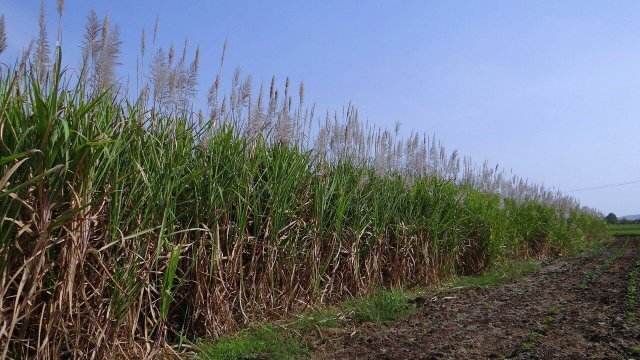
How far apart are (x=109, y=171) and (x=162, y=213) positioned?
1.74 ft

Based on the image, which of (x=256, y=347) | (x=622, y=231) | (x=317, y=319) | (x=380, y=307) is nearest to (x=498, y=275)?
(x=380, y=307)

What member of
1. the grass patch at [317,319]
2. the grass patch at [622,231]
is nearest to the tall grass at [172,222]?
the grass patch at [317,319]

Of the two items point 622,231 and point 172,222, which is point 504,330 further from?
point 622,231

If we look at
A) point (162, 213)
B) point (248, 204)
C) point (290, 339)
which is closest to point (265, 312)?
point (290, 339)

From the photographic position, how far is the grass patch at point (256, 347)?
12.2 ft

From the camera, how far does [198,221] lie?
4.14 m

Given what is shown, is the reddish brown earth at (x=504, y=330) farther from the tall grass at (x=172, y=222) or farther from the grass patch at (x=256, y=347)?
the tall grass at (x=172, y=222)

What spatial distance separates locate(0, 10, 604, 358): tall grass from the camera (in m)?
2.93

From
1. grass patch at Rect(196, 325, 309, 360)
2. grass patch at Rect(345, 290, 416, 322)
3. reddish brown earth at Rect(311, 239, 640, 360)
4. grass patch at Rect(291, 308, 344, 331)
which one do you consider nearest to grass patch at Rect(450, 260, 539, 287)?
reddish brown earth at Rect(311, 239, 640, 360)

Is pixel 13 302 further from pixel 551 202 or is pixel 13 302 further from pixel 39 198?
pixel 551 202

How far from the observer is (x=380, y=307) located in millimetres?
5309

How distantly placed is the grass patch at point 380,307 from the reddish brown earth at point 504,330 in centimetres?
13

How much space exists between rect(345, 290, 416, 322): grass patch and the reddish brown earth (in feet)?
0.44

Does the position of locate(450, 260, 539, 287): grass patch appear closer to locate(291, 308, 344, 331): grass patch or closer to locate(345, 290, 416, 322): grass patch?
locate(345, 290, 416, 322): grass patch
